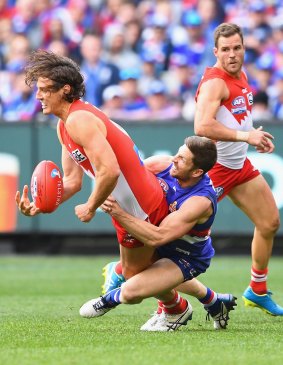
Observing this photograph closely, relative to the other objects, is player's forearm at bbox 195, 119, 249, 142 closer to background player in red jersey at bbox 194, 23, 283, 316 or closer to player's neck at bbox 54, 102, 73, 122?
background player in red jersey at bbox 194, 23, 283, 316

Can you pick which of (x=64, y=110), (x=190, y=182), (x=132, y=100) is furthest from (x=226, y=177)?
(x=132, y=100)

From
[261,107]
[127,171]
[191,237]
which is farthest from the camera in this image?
[261,107]

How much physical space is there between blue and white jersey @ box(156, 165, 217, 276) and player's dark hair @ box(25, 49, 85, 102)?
0.97m

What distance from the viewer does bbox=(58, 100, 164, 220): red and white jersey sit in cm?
715

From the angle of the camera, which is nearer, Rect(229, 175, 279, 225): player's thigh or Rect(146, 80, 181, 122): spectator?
Rect(229, 175, 279, 225): player's thigh

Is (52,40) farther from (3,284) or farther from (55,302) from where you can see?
(55,302)

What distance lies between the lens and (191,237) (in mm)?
7387

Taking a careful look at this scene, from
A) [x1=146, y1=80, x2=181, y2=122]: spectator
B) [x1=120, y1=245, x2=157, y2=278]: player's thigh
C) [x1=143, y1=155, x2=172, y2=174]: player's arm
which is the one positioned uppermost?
[x1=143, y1=155, x2=172, y2=174]: player's arm

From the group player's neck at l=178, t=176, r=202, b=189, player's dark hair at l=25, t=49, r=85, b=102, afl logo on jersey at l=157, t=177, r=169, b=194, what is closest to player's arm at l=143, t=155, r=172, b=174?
afl logo on jersey at l=157, t=177, r=169, b=194

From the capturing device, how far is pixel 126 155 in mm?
7238

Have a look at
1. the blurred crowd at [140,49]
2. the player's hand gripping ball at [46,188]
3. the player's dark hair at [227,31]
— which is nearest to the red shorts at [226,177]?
the player's dark hair at [227,31]

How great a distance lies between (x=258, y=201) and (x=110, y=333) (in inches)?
84.7

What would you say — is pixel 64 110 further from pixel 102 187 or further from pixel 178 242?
pixel 178 242

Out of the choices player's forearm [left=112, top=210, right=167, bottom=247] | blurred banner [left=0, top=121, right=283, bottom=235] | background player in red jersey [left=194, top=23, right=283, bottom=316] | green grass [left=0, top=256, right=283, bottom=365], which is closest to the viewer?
green grass [left=0, top=256, right=283, bottom=365]
